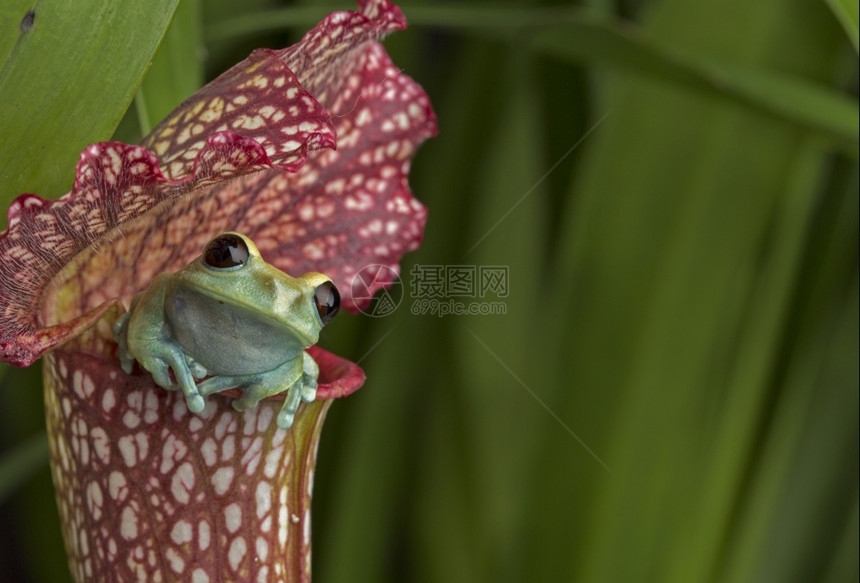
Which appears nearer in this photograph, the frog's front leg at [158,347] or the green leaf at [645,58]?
the frog's front leg at [158,347]

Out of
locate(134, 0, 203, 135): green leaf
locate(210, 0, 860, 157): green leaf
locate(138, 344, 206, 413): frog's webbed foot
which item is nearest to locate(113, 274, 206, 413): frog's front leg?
locate(138, 344, 206, 413): frog's webbed foot

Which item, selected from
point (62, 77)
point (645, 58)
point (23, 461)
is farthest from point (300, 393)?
point (23, 461)

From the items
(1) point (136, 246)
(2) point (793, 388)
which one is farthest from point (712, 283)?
(1) point (136, 246)

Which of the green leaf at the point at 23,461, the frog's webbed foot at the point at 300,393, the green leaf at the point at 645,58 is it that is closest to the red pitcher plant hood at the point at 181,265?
the frog's webbed foot at the point at 300,393

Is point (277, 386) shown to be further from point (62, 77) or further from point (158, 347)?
point (62, 77)

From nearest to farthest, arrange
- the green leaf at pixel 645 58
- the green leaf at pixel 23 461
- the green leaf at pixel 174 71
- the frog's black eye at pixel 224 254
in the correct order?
1. the frog's black eye at pixel 224 254
2. the green leaf at pixel 174 71
3. the green leaf at pixel 645 58
4. the green leaf at pixel 23 461

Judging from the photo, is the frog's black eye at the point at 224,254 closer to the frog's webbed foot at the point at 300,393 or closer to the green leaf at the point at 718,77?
the frog's webbed foot at the point at 300,393

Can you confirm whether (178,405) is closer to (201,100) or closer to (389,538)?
(201,100)

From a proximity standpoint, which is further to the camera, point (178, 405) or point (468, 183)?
point (468, 183)
